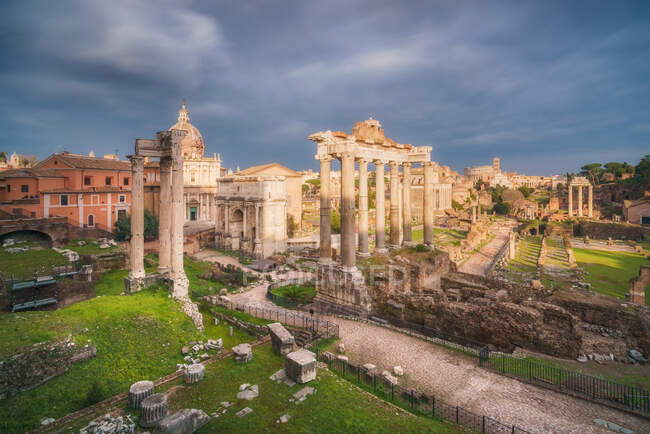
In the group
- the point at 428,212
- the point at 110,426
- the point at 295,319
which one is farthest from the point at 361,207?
the point at 110,426

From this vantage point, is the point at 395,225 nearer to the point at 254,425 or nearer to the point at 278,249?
the point at 254,425

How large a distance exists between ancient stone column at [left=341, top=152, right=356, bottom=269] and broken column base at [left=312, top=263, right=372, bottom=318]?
575mm

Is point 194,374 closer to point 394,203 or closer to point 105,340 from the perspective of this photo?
point 105,340

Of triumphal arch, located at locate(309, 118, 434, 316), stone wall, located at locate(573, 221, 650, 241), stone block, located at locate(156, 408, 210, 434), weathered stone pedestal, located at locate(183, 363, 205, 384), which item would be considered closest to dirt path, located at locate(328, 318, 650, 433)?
triumphal arch, located at locate(309, 118, 434, 316)

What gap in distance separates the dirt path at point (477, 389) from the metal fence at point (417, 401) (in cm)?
42

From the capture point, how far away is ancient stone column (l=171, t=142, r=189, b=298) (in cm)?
1500

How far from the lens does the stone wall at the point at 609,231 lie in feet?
164

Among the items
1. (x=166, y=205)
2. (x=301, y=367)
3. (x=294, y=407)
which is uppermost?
(x=166, y=205)

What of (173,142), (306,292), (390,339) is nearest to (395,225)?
(306,292)

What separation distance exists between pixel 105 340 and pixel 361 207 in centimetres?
1274

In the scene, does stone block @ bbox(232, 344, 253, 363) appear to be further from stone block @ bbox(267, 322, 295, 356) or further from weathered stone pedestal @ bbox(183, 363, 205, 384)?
weathered stone pedestal @ bbox(183, 363, 205, 384)

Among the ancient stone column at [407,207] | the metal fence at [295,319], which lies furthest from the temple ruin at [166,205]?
the ancient stone column at [407,207]

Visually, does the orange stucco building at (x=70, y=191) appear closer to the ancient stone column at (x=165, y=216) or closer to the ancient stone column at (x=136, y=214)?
the ancient stone column at (x=136, y=214)

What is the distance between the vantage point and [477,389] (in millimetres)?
9258
